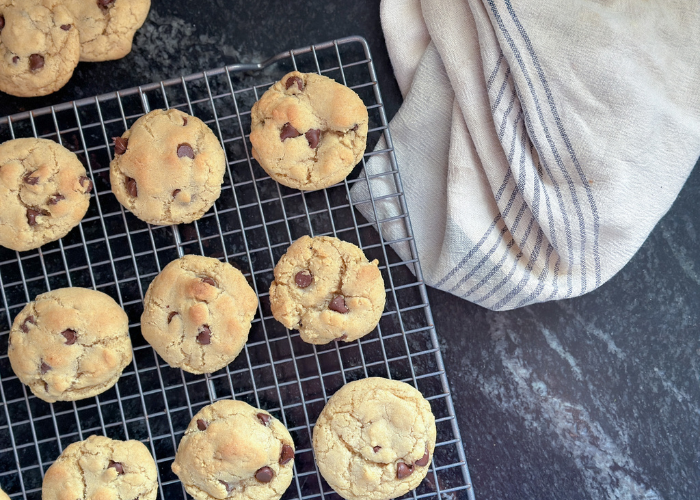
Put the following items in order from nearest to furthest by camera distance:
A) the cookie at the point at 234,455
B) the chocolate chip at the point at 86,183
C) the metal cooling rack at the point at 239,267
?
the cookie at the point at 234,455, the chocolate chip at the point at 86,183, the metal cooling rack at the point at 239,267

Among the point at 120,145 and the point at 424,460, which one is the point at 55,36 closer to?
the point at 120,145

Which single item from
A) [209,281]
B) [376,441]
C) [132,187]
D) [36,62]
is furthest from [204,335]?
[36,62]

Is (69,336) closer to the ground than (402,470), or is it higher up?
higher up

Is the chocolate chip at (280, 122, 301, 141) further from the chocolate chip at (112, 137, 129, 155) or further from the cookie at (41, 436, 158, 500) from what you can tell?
the cookie at (41, 436, 158, 500)

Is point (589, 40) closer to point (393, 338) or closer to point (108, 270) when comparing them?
point (393, 338)

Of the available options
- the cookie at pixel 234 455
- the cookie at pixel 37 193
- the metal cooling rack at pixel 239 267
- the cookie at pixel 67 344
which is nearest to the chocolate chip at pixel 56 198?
the cookie at pixel 37 193

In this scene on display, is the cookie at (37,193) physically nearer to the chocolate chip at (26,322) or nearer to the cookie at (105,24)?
the chocolate chip at (26,322)

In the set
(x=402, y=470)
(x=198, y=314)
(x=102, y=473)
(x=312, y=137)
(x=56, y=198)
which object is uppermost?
(x=312, y=137)
